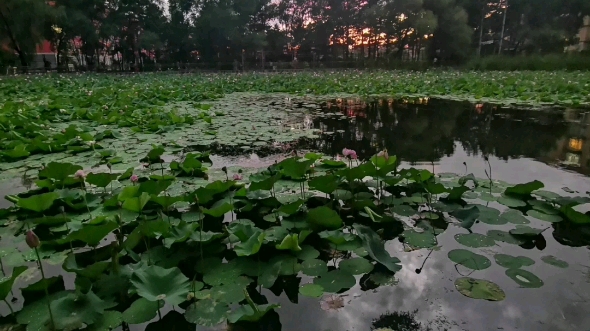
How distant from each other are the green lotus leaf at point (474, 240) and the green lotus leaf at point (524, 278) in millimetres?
194

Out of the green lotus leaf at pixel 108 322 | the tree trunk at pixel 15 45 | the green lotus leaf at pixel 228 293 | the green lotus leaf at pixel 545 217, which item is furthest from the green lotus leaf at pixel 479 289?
the tree trunk at pixel 15 45

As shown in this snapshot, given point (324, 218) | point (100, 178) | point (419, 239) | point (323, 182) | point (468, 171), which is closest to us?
point (324, 218)

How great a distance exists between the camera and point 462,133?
4082 millimetres

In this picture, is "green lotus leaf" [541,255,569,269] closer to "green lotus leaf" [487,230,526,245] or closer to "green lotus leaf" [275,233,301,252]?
"green lotus leaf" [487,230,526,245]

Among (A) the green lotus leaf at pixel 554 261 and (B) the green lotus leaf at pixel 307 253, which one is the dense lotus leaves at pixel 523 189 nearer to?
(A) the green lotus leaf at pixel 554 261

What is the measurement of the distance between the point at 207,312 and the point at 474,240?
1.09 meters

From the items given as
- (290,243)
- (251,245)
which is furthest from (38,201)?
(290,243)

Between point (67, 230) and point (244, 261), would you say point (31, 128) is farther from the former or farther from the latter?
point (244, 261)

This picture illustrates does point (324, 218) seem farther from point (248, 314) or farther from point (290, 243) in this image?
point (248, 314)

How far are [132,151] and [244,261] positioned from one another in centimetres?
207

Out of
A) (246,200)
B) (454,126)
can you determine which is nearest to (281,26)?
(454,126)

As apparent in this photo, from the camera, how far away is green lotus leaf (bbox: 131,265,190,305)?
1.01m

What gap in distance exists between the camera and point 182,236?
51.9 inches

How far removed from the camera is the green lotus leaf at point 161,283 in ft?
3.30
